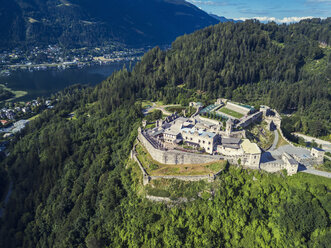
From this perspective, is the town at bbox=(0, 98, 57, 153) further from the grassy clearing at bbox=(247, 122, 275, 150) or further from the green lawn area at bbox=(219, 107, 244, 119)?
the grassy clearing at bbox=(247, 122, 275, 150)

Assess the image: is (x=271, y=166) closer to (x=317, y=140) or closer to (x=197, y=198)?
(x=197, y=198)

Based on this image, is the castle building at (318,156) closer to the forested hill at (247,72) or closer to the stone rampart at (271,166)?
the stone rampart at (271,166)

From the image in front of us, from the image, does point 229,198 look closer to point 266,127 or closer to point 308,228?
point 308,228

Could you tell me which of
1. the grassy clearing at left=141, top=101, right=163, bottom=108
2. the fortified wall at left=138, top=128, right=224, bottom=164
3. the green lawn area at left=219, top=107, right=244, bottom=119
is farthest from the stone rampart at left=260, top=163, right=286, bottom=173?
the grassy clearing at left=141, top=101, right=163, bottom=108

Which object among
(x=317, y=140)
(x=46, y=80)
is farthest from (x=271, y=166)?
(x=46, y=80)

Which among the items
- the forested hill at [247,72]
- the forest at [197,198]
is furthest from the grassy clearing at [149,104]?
the forest at [197,198]

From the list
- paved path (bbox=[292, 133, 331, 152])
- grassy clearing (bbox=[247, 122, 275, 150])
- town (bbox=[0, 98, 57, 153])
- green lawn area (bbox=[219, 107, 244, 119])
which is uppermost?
green lawn area (bbox=[219, 107, 244, 119])

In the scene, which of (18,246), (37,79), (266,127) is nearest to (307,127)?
(266,127)
